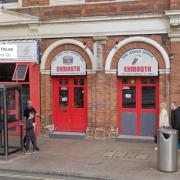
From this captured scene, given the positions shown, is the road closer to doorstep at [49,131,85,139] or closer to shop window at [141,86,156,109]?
doorstep at [49,131,85,139]

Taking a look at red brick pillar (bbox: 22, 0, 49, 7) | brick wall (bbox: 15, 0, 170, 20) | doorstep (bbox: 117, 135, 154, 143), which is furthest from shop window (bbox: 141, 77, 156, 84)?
red brick pillar (bbox: 22, 0, 49, 7)

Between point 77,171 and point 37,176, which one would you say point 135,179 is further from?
point 37,176

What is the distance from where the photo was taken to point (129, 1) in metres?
14.6

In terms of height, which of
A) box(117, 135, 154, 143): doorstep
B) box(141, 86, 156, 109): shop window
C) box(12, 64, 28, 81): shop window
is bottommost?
box(117, 135, 154, 143): doorstep

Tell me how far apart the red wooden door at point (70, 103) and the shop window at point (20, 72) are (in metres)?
1.24

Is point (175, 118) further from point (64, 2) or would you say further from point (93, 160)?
point (64, 2)

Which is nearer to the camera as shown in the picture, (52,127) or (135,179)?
(135,179)

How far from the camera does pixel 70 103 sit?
15.9 meters

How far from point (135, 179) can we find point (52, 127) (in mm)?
6929

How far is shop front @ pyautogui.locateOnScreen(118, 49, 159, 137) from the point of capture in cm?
1447

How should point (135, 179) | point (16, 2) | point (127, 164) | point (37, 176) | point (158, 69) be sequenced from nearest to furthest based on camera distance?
point (135, 179) → point (37, 176) → point (127, 164) → point (158, 69) → point (16, 2)

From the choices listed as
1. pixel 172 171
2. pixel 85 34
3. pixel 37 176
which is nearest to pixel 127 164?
pixel 172 171

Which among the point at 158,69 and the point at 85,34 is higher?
the point at 85,34

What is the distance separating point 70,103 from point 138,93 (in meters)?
2.84
